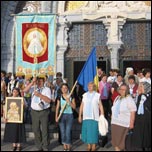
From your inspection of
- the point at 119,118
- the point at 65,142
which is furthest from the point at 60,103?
the point at 119,118

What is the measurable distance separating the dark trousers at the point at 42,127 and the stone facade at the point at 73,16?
22.2 ft

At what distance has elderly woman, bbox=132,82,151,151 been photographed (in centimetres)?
730

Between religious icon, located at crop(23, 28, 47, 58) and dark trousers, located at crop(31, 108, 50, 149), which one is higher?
religious icon, located at crop(23, 28, 47, 58)

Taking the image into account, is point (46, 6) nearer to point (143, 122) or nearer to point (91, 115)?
point (91, 115)

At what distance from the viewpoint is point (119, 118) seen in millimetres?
7207

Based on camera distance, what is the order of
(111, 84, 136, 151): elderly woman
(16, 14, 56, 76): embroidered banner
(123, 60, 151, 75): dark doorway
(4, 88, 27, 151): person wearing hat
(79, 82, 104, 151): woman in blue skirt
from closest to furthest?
1. (111, 84, 136, 151): elderly woman
2. (79, 82, 104, 151): woman in blue skirt
3. (4, 88, 27, 151): person wearing hat
4. (16, 14, 56, 76): embroidered banner
5. (123, 60, 151, 75): dark doorway

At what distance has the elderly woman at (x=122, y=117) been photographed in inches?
Result: 280

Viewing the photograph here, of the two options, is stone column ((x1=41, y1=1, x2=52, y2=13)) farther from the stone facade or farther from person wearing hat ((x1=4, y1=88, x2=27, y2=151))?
person wearing hat ((x1=4, y1=88, x2=27, y2=151))

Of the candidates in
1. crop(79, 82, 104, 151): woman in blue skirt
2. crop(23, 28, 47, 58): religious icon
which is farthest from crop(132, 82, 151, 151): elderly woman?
crop(23, 28, 47, 58): religious icon

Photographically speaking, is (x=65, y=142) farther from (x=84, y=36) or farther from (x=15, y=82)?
(x=84, y=36)

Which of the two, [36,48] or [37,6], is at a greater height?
[37,6]

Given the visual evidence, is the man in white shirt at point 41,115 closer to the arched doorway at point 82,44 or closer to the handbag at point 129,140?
the handbag at point 129,140

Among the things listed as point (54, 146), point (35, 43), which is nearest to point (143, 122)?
point (54, 146)

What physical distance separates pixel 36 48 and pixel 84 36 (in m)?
6.17
